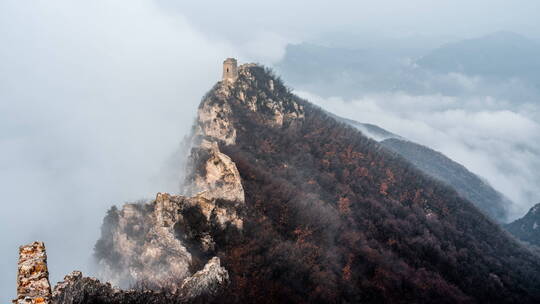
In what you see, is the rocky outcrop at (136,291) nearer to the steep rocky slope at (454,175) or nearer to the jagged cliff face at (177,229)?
the jagged cliff face at (177,229)

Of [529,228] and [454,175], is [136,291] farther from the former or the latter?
[454,175]

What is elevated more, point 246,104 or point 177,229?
point 246,104

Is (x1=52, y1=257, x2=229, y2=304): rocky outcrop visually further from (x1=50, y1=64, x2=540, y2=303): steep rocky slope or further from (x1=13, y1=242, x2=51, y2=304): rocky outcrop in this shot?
(x1=13, y1=242, x2=51, y2=304): rocky outcrop

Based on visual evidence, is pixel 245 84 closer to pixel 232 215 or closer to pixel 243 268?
pixel 232 215

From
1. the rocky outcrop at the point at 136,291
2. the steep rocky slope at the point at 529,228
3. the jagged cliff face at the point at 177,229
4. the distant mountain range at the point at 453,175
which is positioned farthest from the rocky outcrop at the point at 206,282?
the distant mountain range at the point at 453,175

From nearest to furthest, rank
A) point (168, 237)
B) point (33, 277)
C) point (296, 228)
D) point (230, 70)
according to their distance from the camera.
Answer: point (33, 277)
point (168, 237)
point (296, 228)
point (230, 70)

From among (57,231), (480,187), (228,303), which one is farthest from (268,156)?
(480,187)

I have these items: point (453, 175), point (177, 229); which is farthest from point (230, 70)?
point (453, 175)
